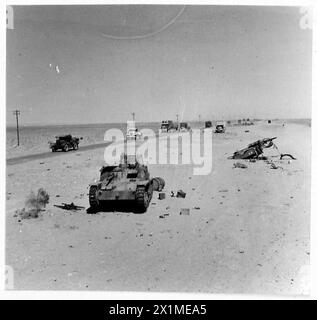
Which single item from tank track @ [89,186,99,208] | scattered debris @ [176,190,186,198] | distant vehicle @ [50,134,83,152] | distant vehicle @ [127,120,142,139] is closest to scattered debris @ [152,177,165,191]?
scattered debris @ [176,190,186,198]

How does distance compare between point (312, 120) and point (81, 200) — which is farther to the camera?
point (81, 200)

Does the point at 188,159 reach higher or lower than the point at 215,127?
lower

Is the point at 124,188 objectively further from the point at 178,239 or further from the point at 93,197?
the point at 178,239

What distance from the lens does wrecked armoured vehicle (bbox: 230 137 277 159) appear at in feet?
25.0

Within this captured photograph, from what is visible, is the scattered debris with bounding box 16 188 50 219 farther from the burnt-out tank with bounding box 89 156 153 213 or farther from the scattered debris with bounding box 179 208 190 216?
the scattered debris with bounding box 179 208 190 216

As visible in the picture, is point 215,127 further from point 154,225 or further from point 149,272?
point 149,272

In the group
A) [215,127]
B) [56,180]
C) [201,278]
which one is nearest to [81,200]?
[56,180]

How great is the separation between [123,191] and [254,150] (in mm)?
3600

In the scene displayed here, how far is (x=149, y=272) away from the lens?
16.2 ft

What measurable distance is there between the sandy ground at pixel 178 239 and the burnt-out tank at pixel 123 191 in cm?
18

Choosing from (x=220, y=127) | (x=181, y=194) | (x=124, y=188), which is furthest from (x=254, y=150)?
(x=124, y=188)

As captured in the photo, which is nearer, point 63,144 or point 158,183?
point 158,183

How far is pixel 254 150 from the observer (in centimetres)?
816
